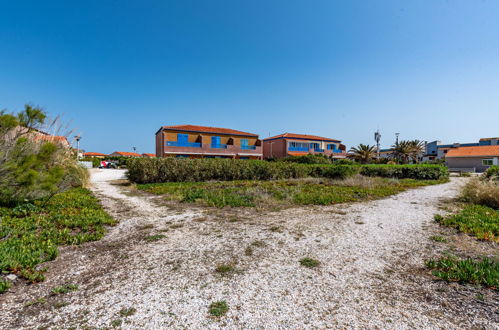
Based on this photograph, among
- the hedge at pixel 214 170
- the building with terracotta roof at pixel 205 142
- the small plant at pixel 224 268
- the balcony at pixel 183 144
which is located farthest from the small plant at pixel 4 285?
the balcony at pixel 183 144

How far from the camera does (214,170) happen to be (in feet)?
57.7

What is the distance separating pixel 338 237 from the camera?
17.0ft

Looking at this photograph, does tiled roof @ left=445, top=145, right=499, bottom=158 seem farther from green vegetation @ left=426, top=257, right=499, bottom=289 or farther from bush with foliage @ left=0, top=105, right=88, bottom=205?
bush with foliage @ left=0, top=105, right=88, bottom=205

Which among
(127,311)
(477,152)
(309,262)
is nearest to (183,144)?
(309,262)

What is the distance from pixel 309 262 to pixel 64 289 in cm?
352

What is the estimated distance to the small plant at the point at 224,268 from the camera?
11.7 ft

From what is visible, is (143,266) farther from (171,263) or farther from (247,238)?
(247,238)

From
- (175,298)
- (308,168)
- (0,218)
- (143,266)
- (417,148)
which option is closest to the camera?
(175,298)

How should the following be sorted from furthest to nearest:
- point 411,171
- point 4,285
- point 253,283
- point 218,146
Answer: point 218,146 < point 411,171 < point 253,283 < point 4,285

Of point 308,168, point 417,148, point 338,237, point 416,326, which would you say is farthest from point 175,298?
point 417,148

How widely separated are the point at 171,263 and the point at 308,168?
741 inches

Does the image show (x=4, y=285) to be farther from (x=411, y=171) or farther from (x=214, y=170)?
(x=411, y=171)

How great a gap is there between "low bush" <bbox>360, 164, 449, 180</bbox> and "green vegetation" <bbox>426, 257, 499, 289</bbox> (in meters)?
19.8

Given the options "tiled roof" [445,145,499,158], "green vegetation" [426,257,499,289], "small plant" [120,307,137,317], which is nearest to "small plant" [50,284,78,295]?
"small plant" [120,307,137,317]
